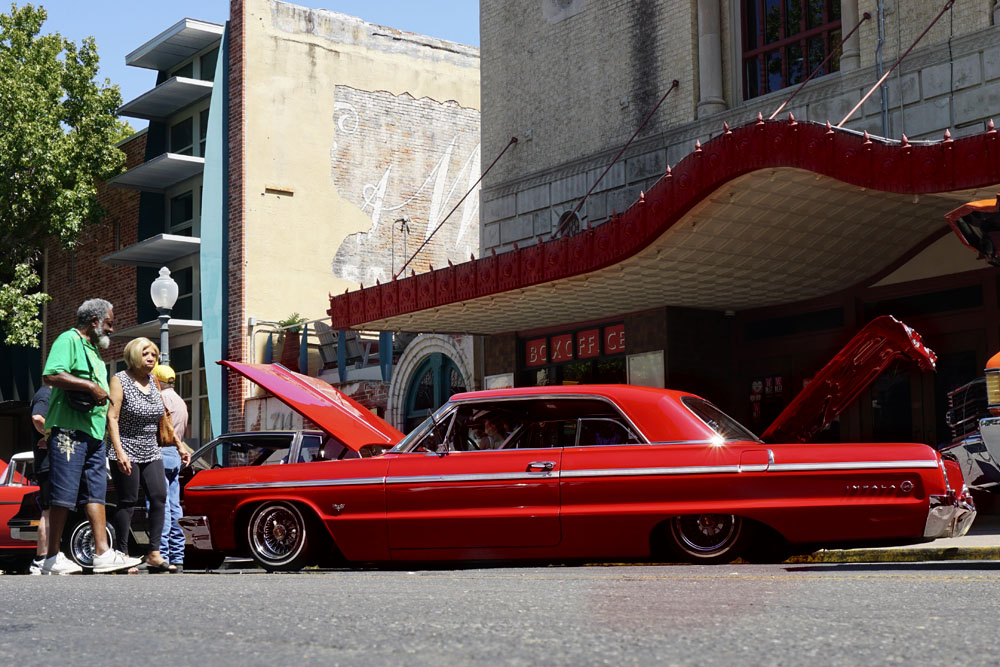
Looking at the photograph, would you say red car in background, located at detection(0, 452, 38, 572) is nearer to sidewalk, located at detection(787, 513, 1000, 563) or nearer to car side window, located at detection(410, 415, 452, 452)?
car side window, located at detection(410, 415, 452, 452)

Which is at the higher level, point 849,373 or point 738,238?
point 738,238

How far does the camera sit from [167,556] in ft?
33.6

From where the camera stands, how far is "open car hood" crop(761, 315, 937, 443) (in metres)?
11.8

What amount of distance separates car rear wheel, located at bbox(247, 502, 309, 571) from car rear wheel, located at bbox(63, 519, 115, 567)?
82.3 inches

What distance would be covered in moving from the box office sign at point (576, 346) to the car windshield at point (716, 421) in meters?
10.3

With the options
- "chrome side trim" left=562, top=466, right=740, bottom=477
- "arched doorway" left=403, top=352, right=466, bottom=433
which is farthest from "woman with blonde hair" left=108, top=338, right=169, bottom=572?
"arched doorway" left=403, top=352, right=466, bottom=433

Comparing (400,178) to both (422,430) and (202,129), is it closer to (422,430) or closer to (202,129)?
(202,129)

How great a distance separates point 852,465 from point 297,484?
3.89m

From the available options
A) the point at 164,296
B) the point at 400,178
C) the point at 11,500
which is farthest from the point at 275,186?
the point at 11,500

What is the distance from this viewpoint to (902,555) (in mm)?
10570

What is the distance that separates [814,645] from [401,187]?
28.6 m

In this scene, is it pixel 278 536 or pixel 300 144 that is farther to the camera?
pixel 300 144

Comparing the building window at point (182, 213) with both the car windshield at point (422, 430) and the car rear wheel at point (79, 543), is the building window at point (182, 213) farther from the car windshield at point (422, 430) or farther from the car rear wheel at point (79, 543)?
the car windshield at point (422, 430)

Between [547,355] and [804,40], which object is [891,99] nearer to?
[804,40]
